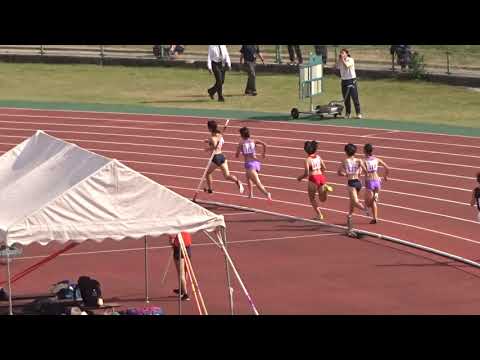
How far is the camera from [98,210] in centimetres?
1270

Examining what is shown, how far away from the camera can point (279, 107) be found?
3123 cm

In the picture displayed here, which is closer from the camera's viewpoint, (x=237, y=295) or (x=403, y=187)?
(x=237, y=295)

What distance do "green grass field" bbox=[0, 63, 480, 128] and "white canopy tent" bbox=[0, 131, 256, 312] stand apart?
1637 cm

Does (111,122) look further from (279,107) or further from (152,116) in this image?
(279,107)

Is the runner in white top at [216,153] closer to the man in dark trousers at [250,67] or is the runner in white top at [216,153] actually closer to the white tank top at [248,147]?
the white tank top at [248,147]

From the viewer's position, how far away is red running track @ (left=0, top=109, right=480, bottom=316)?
777 inches

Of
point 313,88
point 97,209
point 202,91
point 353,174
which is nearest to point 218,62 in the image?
point 202,91

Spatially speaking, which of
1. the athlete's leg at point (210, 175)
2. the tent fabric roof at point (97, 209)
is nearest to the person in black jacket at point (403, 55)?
the athlete's leg at point (210, 175)

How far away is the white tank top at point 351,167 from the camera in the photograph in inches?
744

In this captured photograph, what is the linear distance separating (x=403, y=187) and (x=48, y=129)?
34.8 ft
